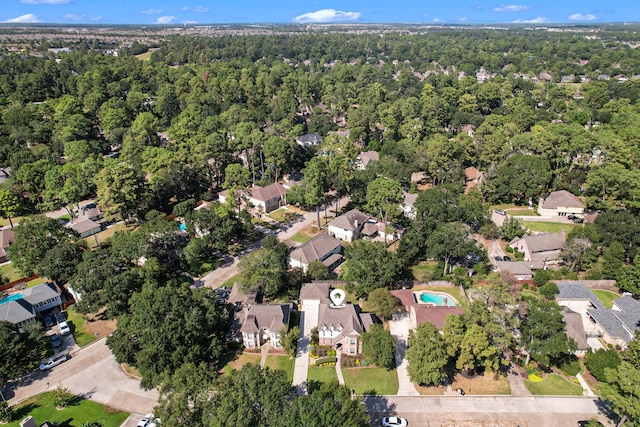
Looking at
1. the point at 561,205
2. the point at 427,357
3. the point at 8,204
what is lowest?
the point at 561,205

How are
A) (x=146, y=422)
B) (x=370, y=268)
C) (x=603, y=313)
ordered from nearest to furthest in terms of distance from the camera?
1. (x=146, y=422)
2. (x=603, y=313)
3. (x=370, y=268)

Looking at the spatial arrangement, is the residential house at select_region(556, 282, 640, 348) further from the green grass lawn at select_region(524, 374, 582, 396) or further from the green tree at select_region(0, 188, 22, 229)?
the green tree at select_region(0, 188, 22, 229)

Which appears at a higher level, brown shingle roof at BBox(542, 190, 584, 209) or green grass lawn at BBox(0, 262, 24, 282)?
brown shingle roof at BBox(542, 190, 584, 209)

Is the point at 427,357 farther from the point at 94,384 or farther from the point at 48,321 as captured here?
the point at 48,321

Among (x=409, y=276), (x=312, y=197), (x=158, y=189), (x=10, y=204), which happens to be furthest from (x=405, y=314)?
(x=10, y=204)

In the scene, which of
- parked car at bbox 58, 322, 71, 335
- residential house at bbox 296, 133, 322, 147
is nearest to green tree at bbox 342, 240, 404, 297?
parked car at bbox 58, 322, 71, 335

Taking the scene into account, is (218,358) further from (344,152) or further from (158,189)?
(344,152)

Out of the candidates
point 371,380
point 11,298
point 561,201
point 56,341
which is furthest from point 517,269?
point 11,298
